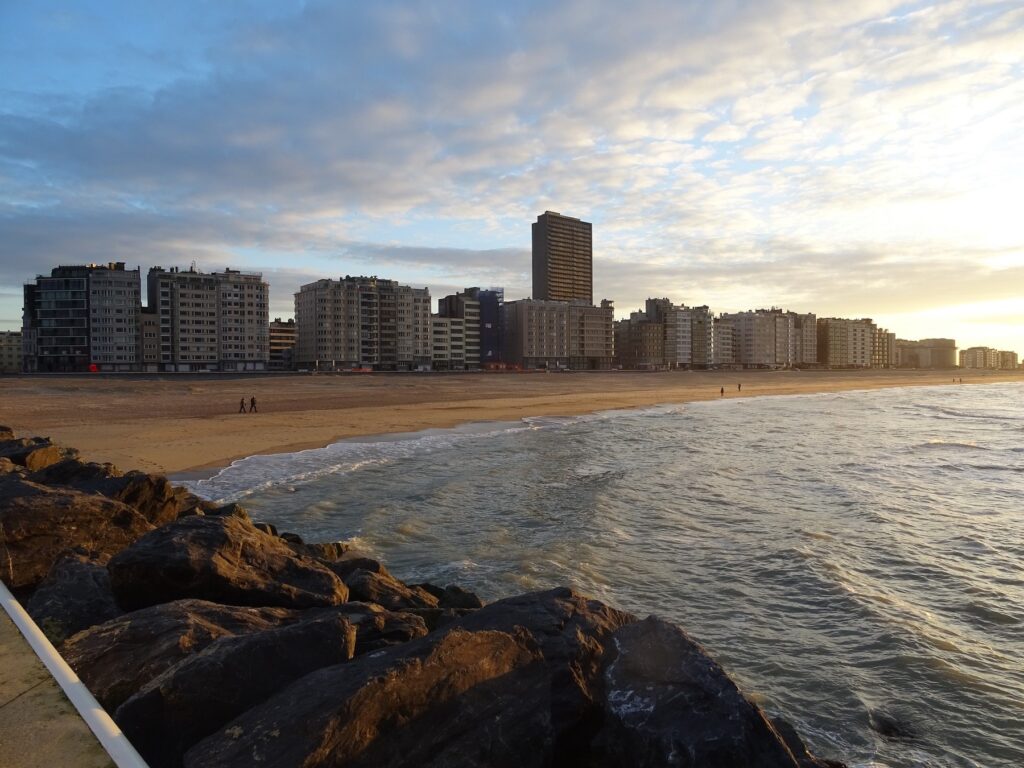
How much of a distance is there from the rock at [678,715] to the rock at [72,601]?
497cm

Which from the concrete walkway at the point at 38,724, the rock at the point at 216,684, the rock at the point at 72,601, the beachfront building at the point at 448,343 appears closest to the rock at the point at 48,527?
the rock at the point at 72,601

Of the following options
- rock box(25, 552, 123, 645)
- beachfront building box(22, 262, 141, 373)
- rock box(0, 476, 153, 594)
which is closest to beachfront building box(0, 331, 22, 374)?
beachfront building box(22, 262, 141, 373)

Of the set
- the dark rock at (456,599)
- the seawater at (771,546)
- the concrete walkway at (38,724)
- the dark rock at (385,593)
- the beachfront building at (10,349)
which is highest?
the beachfront building at (10,349)

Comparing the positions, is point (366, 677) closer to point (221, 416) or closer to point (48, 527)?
point (48, 527)

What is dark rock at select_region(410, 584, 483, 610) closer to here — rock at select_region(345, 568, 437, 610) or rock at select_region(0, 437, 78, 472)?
rock at select_region(345, 568, 437, 610)

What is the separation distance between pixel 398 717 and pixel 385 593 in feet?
13.6

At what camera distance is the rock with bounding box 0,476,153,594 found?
7570 mm

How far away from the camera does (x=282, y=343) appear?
521ft

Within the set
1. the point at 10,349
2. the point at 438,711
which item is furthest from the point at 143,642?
the point at 10,349

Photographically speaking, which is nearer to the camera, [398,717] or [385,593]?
[398,717]

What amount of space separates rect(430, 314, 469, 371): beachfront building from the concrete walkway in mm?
143008

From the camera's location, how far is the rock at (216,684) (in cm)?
418

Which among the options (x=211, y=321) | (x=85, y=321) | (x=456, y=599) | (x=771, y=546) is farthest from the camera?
(x=211, y=321)

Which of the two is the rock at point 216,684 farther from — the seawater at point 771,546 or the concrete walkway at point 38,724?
the seawater at point 771,546
